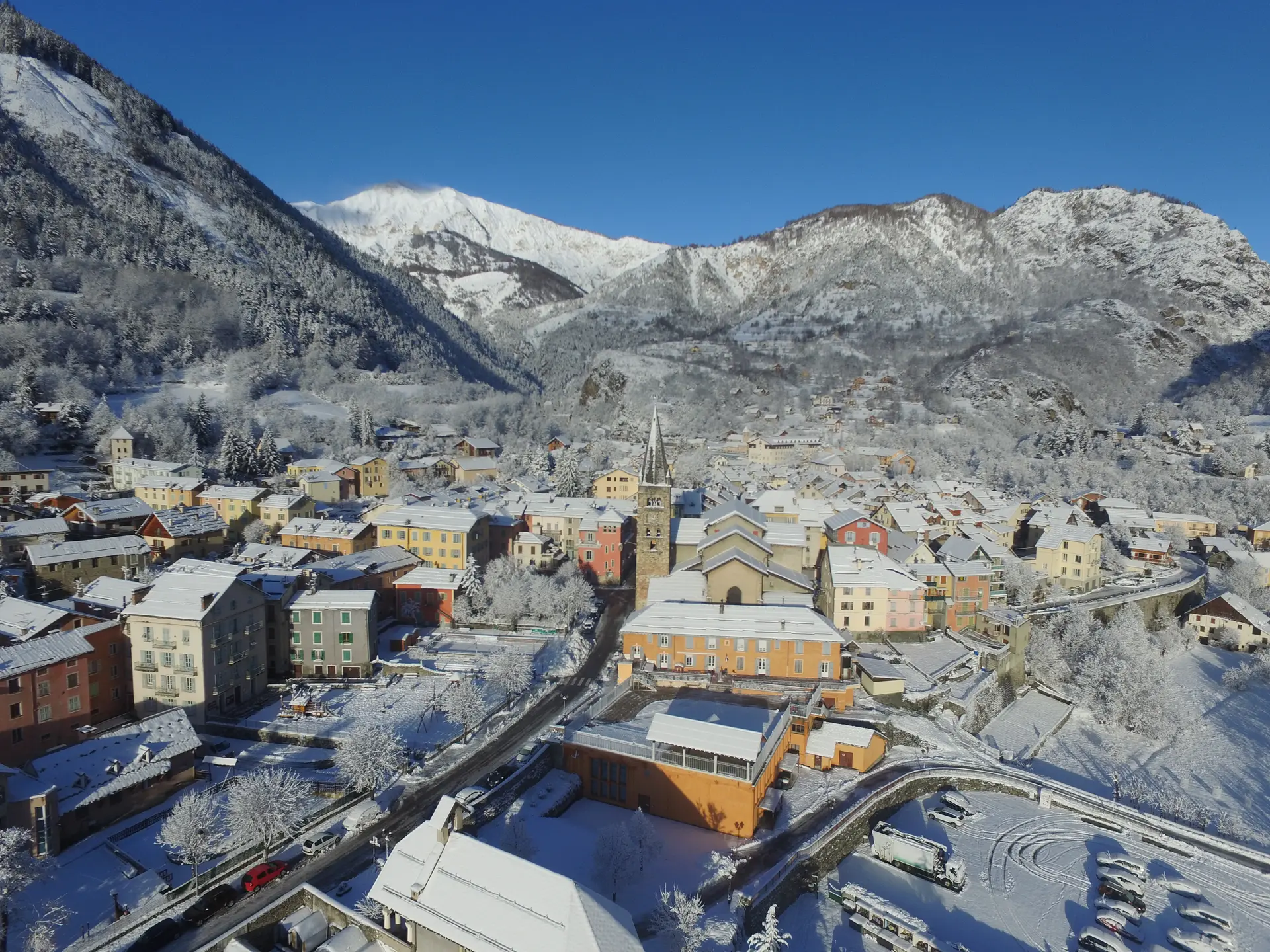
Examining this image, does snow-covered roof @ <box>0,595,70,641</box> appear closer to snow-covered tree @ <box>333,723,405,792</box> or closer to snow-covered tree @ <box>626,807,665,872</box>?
snow-covered tree @ <box>333,723,405,792</box>

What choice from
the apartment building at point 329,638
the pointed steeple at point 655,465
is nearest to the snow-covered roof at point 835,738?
the pointed steeple at point 655,465

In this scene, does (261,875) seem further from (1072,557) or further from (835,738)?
(1072,557)

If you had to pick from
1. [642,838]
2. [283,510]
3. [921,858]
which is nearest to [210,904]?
[642,838]

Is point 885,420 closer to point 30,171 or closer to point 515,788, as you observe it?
point 515,788

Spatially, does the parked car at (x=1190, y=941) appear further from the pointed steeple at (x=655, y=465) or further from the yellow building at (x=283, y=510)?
the yellow building at (x=283, y=510)

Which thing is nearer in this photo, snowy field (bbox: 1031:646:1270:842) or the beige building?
snowy field (bbox: 1031:646:1270:842)

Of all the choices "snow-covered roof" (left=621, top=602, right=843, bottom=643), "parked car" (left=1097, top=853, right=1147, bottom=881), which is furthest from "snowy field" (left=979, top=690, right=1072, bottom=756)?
"snow-covered roof" (left=621, top=602, right=843, bottom=643)
